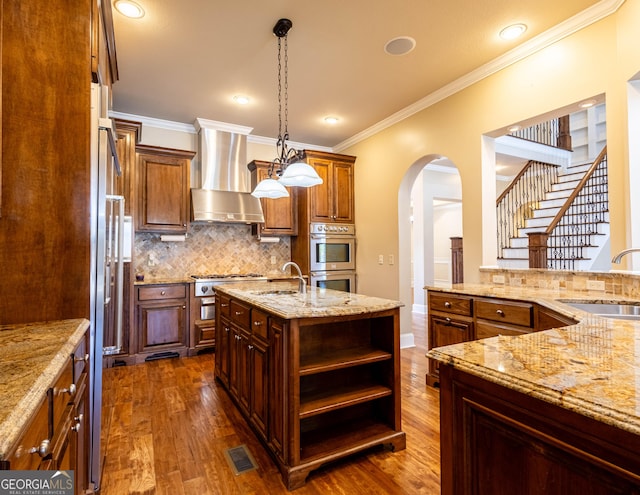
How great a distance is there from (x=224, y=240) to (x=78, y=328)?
3.62 metres

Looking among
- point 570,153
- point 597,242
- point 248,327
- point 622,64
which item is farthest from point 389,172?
point 570,153

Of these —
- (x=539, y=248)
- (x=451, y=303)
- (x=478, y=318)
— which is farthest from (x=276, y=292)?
(x=539, y=248)

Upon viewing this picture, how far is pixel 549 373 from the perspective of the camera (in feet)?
2.72

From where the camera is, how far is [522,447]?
2.68 ft

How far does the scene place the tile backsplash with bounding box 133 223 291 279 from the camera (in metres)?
4.40

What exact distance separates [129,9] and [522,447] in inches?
131

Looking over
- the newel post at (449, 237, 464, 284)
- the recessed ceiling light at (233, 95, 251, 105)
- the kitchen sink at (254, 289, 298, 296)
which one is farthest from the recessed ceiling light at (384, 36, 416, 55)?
the newel post at (449, 237, 464, 284)

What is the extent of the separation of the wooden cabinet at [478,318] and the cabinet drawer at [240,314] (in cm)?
151

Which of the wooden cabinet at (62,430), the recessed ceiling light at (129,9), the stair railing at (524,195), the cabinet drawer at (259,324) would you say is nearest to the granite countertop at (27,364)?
the wooden cabinet at (62,430)

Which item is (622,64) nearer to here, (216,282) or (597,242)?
(597,242)

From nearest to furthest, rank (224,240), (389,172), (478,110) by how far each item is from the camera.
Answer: (478,110), (389,172), (224,240)

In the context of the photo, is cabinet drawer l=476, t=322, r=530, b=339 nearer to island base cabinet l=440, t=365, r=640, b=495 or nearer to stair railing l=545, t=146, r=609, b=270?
island base cabinet l=440, t=365, r=640, b=495

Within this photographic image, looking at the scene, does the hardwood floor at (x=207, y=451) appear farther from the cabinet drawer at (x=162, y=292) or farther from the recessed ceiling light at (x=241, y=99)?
the recessed ceiling light at (x=241, y=99)

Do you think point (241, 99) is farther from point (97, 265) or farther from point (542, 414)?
point (542, 414)
